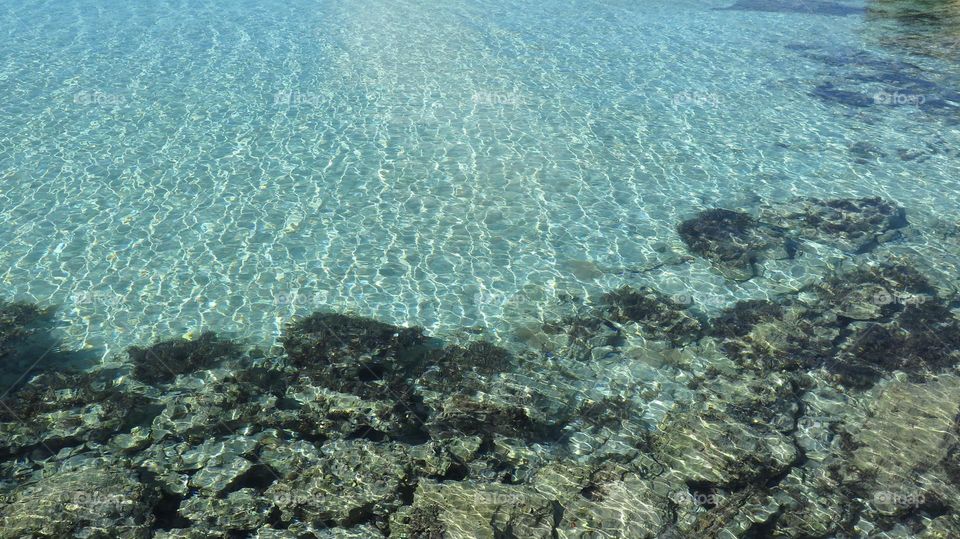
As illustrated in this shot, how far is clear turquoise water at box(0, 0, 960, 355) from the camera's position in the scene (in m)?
10.7

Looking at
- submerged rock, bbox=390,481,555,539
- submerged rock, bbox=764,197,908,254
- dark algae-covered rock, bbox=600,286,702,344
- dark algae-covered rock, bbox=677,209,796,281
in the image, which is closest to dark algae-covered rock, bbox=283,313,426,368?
submerged rock, bbox=390,481,555,539

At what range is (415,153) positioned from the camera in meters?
14.3

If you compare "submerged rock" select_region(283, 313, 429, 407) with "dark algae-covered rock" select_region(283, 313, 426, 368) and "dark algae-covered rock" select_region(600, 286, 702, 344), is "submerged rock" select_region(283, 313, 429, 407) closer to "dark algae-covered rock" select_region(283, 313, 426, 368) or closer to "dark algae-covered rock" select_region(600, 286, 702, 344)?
"dark algae-covered rock" select_region(283, 313, 426, 368)

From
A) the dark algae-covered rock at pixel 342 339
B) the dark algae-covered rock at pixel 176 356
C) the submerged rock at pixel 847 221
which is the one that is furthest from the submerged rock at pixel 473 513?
the submerged rock at pixel 847 221

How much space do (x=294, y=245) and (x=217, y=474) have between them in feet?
15.9

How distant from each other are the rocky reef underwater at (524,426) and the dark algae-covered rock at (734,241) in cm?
89

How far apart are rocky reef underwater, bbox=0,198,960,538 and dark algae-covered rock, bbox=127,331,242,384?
3cm

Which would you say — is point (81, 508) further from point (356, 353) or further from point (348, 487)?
point (356, 353)

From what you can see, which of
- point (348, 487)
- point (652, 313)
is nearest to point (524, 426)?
point (348, 487)

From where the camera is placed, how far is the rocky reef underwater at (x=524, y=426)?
690cm

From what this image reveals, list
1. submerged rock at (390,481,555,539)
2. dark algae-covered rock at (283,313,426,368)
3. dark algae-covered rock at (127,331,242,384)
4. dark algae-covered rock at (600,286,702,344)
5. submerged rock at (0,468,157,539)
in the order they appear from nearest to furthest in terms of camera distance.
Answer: submerged rock at (0,468,157,539) < submerged rock at (390,481,555,539) < dark algae-covered rock at (127,331,242,384) < dark algae-covered rock at (283,313,426,368) < dark algae-covered rock at (600,286,702,344)

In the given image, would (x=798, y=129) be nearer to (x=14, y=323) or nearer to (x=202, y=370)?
(x=202, y=370)

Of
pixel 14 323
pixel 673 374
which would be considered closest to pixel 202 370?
pixel 14 323

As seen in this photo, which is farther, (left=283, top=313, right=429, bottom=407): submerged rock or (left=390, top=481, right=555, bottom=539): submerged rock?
(left=283, top=313, right=429, bottom=407): submerged rock
